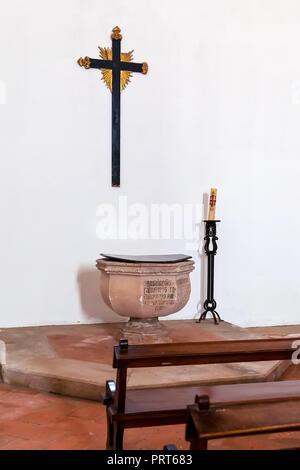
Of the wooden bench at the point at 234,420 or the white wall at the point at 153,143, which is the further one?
the white wall at the point at 153,143

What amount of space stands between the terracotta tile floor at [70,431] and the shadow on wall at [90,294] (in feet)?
5.91

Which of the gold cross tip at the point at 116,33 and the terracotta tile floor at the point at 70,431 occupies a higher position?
the gold cross tip at the point at 116,33

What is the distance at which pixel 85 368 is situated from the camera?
3479 mm

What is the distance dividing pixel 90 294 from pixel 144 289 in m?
1.18

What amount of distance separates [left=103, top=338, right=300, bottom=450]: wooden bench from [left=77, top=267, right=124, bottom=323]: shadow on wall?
8.76 feet

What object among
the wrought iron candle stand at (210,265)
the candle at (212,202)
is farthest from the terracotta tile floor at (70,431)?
the candle at (212,202)

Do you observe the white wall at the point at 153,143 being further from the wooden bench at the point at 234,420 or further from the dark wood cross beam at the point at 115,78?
the wooden bench at the point at 234,420

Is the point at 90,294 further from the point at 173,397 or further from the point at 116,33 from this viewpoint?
the point at 173,397

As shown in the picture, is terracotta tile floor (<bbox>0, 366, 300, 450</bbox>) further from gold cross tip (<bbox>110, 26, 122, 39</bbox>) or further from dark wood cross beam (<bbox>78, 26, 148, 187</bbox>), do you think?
gold cross tip (<bbox>110, 26, 122, 39</bbox>)

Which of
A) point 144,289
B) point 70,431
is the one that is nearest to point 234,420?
point 70,431

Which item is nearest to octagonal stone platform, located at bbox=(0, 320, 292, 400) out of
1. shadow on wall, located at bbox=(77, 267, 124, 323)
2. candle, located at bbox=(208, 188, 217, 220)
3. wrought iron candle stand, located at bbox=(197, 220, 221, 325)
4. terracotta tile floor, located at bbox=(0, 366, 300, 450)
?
terracotta tile floor, located at bbox=(0, 366, 300, 450)

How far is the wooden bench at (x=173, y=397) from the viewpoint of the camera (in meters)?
2.11

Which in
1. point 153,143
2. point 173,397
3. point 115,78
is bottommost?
point 173,397
